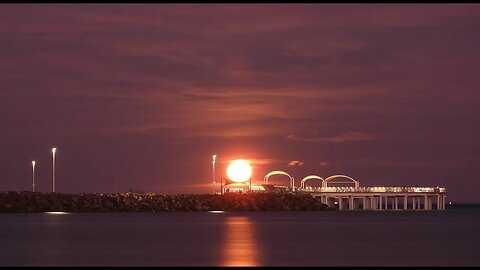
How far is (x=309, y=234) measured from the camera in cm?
11019

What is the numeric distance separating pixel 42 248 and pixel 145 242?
10648 mm

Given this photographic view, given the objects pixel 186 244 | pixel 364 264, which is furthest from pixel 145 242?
pixel 364 264

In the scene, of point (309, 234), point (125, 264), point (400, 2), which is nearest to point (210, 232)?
point (309, 234)

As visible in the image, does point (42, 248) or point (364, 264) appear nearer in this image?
point (364, 264)

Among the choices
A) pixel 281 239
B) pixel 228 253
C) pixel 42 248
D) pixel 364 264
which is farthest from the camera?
pixel 281 239

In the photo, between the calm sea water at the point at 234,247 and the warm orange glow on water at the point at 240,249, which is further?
the calm sea water at the point at 234,247

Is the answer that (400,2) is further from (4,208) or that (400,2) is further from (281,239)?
(4,208)

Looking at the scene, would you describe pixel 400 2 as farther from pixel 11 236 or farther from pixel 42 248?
pixel 11 236

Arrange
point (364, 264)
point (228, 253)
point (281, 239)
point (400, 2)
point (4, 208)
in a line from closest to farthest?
point (400, 2) < point (364, 264) < point (228, 253) < point (281, 239) < point (4, 208)

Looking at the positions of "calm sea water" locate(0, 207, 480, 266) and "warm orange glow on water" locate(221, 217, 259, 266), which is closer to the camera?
"warm orange glow on water" locate(221, 217, 259, 266)

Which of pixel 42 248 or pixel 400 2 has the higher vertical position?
pixel 400 2

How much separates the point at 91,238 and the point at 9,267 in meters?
36.3

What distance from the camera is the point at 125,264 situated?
2717 inches

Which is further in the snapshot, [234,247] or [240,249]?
[234,247]
